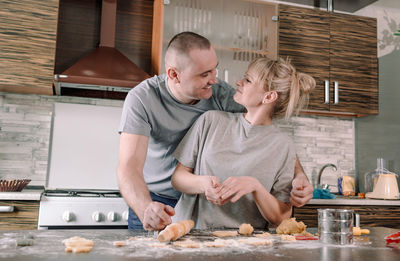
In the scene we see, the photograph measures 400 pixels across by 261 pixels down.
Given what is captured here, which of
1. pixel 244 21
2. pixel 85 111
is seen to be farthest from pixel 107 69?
pixel 244 21

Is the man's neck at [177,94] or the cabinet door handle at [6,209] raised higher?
the man's neck at [177,94]

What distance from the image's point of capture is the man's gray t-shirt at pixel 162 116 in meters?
Answer: 1.65

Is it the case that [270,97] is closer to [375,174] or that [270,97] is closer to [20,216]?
[20,216]

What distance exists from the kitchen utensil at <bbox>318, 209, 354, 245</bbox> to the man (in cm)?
35

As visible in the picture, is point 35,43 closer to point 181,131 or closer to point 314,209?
point 181,131

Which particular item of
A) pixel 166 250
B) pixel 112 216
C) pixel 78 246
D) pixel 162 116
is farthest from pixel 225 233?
pixel 112 216

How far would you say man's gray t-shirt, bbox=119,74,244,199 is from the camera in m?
1.65

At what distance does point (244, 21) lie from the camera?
3.12m

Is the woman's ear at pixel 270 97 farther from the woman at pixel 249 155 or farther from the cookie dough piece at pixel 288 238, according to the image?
the cookie dough piece at pixel 288 238

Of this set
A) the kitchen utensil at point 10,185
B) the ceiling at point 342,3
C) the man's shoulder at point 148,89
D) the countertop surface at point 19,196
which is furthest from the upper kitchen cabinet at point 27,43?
the ceiling at point 342,3

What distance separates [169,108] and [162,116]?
0.17 feet

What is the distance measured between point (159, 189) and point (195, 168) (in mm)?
410

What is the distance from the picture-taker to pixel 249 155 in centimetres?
146

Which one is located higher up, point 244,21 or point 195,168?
point 244,21
